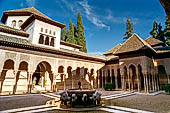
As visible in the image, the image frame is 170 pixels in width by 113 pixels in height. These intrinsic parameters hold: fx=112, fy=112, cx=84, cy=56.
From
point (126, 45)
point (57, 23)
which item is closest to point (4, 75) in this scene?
point (57, 23)

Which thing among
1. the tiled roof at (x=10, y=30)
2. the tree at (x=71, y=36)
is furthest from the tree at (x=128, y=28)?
the tiled roof at (x=10, y=30)

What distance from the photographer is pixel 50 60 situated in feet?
42.8

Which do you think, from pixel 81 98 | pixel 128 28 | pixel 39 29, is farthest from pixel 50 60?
pixel 128 28

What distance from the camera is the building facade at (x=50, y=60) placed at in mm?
11461

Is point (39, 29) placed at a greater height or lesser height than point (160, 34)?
lesser

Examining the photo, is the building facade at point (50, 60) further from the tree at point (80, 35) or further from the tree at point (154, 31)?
the tree at point (154, 31)

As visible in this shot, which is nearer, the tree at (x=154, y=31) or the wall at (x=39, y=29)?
the wall at (x=39, y=29)

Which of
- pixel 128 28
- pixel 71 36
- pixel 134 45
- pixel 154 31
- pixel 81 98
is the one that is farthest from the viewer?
pixel 128 28

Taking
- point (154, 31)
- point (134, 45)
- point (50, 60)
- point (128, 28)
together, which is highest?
point (128, 28)

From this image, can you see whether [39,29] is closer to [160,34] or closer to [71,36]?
[71,36]

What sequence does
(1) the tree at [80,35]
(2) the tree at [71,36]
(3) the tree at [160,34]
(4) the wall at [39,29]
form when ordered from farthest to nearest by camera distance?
1. (2) the tree at [71,36]
2. (1) the tree at [80,35]
3. (3) the tree at [160,34]
4. (4) the wall at [39,29]

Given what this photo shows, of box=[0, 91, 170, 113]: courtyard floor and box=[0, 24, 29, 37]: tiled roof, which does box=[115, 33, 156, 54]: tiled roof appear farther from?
box=[0, 24, 29, 37]: tiled roof

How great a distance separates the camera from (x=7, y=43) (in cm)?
1027

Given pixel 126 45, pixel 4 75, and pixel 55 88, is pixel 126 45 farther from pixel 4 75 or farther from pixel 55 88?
pixel 4 75
